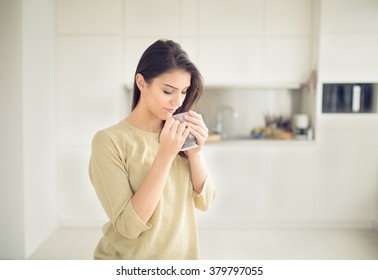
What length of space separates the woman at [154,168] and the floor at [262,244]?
0.71 m

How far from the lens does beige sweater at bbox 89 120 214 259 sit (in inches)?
22.8

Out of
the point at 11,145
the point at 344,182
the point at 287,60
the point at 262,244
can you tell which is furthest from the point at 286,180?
the point at 11,145

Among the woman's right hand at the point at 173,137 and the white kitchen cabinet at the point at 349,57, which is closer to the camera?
the woman's right hand at the point at 173,137

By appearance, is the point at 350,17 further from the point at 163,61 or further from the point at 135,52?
the point at 163,61

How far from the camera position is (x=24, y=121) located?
141 centimetres

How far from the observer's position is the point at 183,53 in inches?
23.9

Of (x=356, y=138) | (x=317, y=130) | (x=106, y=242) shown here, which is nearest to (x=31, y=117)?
(x=106, y=242)

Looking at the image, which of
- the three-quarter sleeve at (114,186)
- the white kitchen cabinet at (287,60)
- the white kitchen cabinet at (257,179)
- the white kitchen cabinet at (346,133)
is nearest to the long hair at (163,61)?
the three-quarter sleeve at (114,186)

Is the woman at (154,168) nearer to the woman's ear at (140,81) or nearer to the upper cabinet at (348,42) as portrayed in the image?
the woman's ear at (140,81)

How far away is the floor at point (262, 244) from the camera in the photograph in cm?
130

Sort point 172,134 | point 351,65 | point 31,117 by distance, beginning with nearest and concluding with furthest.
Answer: point 172,134, point 31,117, point 351,65
